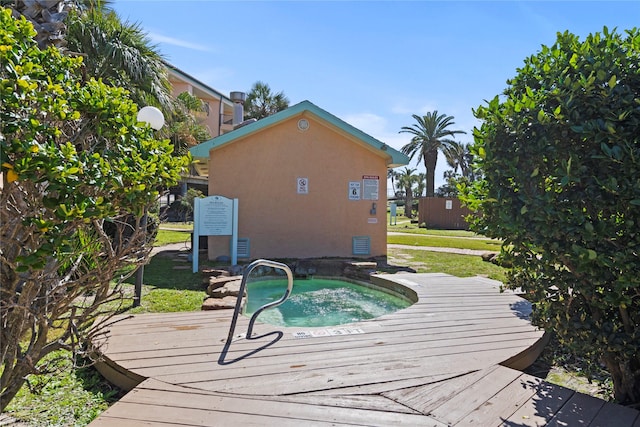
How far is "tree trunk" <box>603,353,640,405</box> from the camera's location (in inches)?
104

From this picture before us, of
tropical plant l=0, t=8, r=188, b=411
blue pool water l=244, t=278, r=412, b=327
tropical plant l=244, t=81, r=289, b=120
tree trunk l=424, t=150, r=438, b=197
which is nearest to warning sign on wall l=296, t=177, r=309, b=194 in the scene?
blue pool water l=244, t=278, r=412, b=327

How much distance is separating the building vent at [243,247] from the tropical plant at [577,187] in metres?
8.11

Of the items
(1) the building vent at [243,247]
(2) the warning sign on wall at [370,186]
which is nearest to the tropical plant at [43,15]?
(1) the building vent at [243,247]

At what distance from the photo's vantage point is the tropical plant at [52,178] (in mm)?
1608

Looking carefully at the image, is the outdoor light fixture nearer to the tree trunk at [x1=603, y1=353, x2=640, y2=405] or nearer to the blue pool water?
the blue pool water

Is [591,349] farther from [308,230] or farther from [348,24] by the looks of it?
[308,230]

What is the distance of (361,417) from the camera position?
2406 millimetres

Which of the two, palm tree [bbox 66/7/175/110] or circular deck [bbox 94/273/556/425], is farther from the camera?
palm tree [bbox 66/7/175/110]

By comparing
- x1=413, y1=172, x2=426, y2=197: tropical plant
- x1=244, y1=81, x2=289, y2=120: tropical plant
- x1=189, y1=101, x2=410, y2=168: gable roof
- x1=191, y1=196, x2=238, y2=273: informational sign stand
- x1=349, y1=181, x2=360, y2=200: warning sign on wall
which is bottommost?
x1=191, y1=196, x2=238, y2=273: informational sign stand

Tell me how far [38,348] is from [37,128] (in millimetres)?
1270

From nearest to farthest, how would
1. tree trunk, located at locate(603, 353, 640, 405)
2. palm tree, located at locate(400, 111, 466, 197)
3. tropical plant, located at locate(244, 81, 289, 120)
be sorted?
tree trunk, located at locate(603, 353, 640, 405), tropical plant, located at locate(244, 81, 289, 120), palm tree, located at locate(400, 111, 466, 197)

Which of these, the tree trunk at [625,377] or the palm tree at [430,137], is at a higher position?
the palm tree at [430,137]

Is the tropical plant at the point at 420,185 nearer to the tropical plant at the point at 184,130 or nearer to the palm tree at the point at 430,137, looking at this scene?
the palm tree at the point at 430,137

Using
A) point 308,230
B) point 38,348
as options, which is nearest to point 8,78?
point 38,348
